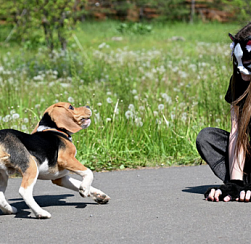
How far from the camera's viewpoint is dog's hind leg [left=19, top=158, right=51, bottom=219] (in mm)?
3637

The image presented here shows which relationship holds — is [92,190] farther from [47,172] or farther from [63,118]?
[63,118]

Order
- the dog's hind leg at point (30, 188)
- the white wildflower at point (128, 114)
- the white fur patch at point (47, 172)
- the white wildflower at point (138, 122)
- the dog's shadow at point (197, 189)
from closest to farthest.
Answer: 1. the dog's hind leg at point (30, 188)
2. the white fur patch at point (47, 172)
3. the dog's shadow at point (197, 189)
4. the white wildflower at point (138, 122)
5. the white wildflower at point (128, 114)

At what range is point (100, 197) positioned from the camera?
4109 mm

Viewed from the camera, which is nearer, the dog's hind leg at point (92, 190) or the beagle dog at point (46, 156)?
the beagle dog at point (46, 156)

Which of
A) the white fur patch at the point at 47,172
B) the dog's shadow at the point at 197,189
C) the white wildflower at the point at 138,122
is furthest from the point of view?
the white wildflower at the point at 138,122

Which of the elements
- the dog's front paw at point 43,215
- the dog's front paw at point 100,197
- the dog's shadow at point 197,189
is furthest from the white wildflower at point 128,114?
the dog's front paw at point 43,215

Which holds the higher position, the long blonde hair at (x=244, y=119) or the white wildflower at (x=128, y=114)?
the long blonde hair at (x=244, y=119)

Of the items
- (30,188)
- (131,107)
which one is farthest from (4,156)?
(131,107)

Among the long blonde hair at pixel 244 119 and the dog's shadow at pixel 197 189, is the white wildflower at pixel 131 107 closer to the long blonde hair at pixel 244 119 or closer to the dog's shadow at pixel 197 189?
the dog's shadow at pixel 197 189

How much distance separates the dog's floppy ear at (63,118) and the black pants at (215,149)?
3.75 feet

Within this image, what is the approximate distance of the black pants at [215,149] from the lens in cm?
434

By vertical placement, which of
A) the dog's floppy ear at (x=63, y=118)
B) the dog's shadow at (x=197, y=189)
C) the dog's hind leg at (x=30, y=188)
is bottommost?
the dog's shadow at (x=197, y=189)

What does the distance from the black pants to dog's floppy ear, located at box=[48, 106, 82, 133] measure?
3.75 ft

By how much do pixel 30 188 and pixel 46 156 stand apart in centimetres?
31
